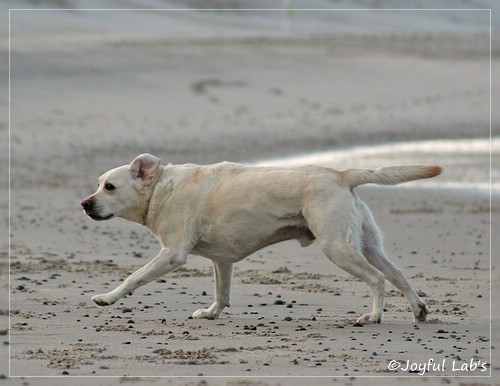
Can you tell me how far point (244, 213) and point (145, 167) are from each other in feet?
2.96

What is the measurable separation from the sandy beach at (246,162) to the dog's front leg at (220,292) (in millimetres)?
127

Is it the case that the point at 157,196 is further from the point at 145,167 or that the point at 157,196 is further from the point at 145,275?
the point at 145,275

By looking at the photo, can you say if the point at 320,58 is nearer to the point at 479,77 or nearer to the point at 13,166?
the point at 479,77

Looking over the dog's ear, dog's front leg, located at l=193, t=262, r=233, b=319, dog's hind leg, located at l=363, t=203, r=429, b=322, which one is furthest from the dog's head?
dog's hind leg, located at l=363, t=203, r=429, b=322

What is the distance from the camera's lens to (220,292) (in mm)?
8914

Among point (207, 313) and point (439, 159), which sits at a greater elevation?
point (207, 313)

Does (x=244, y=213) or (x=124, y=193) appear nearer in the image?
(x=244, y=213)

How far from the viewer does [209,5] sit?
64812 millimetres

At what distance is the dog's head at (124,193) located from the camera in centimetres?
901

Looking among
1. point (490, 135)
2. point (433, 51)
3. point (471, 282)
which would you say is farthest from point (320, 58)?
point (471, 282)

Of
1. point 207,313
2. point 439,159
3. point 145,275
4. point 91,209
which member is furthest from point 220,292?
point 439,159

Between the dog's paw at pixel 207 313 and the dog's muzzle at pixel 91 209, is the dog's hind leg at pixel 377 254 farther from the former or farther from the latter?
the dog's muzzle at pixel 91 209

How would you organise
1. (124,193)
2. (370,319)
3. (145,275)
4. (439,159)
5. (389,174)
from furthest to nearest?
(439,159) < (124,193) < (389,174) < (145,275) < (370,319)

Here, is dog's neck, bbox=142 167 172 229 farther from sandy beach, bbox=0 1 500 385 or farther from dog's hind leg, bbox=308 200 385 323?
dog's hind leg, bbox=308 200 385 323
